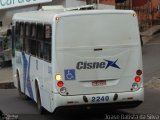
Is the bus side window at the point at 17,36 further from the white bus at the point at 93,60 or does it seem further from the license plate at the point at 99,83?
the license plate at the point at 99,83

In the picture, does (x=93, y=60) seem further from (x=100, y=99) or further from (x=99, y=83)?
(x=100, y=99)

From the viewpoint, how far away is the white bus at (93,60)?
12.6 meters

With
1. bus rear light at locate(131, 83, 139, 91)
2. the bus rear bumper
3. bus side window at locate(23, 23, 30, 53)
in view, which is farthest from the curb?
bus rear light at locate(131, 83, 139, 91)

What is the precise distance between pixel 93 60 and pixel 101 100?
0.90 meters

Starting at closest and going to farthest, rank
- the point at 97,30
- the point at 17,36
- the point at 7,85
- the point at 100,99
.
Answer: the point at 100,99, the point at 97,30, the point at 17,36, the point at 7,85

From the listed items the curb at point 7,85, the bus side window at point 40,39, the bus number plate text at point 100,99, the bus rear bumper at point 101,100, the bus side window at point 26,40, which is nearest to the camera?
the bus rear bumper at point 101,100

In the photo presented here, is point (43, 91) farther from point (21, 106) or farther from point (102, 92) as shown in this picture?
point (21, 106)

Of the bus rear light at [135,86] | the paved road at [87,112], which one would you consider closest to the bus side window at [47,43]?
the paved road at [87,112]

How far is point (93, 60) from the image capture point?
12.6m

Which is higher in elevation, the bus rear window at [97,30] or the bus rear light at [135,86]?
the bus rear window at [97,30]

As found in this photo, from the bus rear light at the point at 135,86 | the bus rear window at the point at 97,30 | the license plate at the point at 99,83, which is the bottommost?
the bus rear light at the point at 135,86

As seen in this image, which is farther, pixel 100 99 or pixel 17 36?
pixel 17 36

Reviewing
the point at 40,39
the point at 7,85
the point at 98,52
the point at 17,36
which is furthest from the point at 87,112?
the point at 7,85

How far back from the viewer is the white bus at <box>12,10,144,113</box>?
41.2ft
